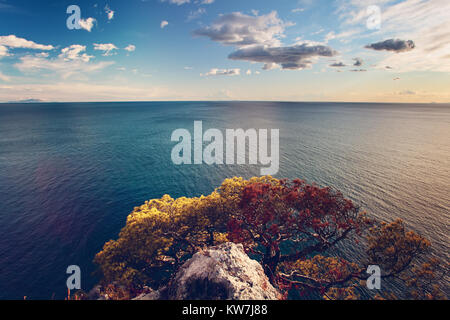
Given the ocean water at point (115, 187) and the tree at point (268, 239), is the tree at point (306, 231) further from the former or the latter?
the ocean water at point (115, 187)

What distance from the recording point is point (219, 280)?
17859mm

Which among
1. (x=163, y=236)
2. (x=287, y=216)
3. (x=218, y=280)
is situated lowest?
(x=163, y=236)

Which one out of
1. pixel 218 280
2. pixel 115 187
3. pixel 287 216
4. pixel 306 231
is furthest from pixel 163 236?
pixel 115 187

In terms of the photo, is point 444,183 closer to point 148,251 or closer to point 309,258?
point 309,258

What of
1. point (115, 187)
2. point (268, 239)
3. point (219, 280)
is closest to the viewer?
point (219, 280)

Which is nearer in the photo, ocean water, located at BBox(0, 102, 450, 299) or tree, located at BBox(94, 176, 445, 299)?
tree, located at BBox(94, 176, 445, 299)

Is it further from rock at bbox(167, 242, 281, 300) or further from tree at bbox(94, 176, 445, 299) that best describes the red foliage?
rock at bbox(167, 242, 281, 300)

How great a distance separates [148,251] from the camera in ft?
90.9

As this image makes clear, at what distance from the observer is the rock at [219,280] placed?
17.5 m

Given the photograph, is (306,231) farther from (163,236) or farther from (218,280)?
(163,236)

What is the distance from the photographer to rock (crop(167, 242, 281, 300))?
1745cm

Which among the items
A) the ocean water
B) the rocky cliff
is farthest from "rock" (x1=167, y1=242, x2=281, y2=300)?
the ocean water
